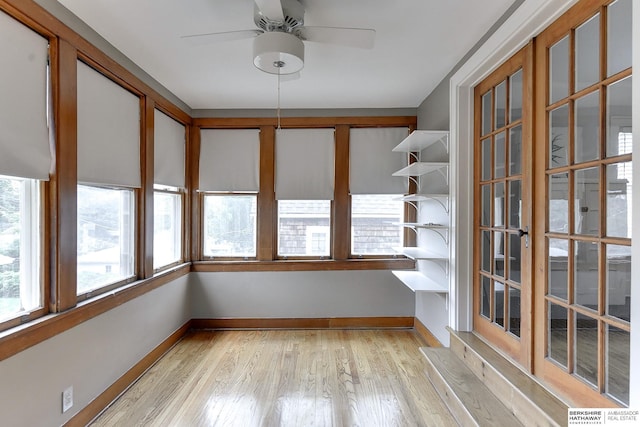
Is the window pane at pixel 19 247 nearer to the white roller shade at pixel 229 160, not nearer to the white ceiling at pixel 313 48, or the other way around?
the white ceiling at pixel 313 48

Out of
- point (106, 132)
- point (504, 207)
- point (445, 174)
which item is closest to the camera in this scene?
point (504, 207)

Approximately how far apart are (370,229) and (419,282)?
96 cm

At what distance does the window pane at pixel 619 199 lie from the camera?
1307 mm

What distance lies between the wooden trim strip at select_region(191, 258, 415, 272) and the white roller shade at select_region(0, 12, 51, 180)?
6.91 feet

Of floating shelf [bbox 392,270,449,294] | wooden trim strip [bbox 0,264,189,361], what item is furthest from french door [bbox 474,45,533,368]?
wooden trim strip [bbox 0,264,189,361]

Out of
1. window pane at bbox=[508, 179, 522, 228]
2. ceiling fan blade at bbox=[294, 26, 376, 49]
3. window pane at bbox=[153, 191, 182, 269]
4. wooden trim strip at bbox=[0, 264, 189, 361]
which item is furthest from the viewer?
window pane at bbox=[153, 191, 182, 269]

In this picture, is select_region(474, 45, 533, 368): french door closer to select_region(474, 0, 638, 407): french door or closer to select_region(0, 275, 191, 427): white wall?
select_region(474, 0, 638, 407): french door

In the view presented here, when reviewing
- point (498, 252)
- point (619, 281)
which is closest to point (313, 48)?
point (498, 252)

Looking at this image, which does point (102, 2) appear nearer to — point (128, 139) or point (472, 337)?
point (128, 139)

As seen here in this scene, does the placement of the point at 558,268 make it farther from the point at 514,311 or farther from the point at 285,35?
the point at 285,35

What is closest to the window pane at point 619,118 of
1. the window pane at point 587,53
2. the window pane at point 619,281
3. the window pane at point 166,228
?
the window pane at point 587,53

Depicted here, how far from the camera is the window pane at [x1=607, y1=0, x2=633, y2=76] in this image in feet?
4.32

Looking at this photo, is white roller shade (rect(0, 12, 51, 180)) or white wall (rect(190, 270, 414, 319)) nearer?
white roller shade (rect(0, 12, 51, 180))

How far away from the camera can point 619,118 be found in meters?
1.34
